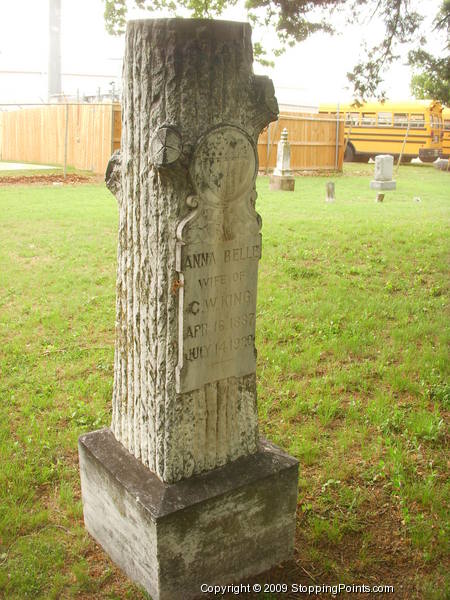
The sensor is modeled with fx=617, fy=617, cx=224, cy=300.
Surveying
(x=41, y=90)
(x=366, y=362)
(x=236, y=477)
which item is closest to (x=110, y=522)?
(x=236, y=477)

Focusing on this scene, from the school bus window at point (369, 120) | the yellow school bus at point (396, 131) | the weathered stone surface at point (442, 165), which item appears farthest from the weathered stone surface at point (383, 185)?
the school bus window at point (369, 120)

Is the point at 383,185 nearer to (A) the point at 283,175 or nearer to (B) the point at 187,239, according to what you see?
(A) the point at 283,175

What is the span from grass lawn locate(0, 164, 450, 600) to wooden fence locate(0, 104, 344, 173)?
31.5ft

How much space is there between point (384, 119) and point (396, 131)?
86 cm

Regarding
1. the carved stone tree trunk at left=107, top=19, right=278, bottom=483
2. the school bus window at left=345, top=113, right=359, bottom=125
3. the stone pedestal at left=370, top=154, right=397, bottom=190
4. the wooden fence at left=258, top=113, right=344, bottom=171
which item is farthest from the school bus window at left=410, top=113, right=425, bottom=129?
the carved stone tree trunk at left=107, top=19, right=278, bottom=483

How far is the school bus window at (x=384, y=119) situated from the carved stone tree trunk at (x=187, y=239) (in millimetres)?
25560

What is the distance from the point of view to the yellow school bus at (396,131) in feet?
84.1

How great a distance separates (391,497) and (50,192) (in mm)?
11996

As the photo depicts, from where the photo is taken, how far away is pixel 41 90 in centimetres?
3475

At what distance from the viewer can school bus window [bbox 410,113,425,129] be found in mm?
25656

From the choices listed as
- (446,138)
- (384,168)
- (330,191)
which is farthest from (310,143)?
(330,191)

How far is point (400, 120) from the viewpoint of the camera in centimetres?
2630

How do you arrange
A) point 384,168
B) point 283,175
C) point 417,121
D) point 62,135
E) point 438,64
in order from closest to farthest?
point 438,64
point 283,175
point 384,168
point 62,135
point 417,121

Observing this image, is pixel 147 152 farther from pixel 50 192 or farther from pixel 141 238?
pixel 50 192
